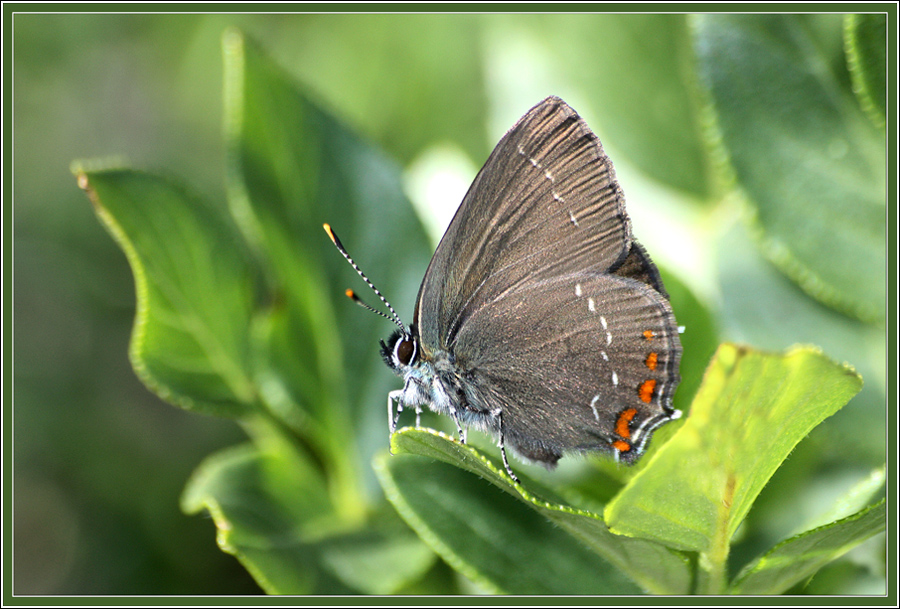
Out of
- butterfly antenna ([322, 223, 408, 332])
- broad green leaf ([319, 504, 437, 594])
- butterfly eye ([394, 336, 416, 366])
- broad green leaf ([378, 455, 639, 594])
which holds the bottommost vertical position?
broad green leaf ([319, 504, 437, 594])

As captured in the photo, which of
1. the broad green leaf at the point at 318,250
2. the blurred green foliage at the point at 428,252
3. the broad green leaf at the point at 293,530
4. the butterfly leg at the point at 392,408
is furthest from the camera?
the butterfly leg at the point at 392,408

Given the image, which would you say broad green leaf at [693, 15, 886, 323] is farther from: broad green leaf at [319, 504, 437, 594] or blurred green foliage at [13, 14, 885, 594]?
broad green leaf at [319, 504, 437, 594]

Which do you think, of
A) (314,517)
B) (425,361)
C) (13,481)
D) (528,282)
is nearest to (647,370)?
(528,282)

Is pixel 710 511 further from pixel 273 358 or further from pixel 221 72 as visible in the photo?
pixel 221 72

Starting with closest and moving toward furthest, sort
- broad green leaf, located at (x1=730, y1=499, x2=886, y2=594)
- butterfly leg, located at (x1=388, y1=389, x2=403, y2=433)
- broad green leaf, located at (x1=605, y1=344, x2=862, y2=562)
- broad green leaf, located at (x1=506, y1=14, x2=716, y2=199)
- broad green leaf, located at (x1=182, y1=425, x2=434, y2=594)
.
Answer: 1. broad green leaf, located at (x1=605, y1=344, x2=862, y2=562)
2. broad green leaf, located at (x1=730, y1=499, x2=886, y2=594)
3. broad green leaf, located at (x1=182, y1=425, x2=434, y2=594)
4. butterfly leg, located at (x1=388, y1=389, x2=403, y2=433)
5. broad green leaf, located at (x1=506, y1=14, x2=716, y2=199)

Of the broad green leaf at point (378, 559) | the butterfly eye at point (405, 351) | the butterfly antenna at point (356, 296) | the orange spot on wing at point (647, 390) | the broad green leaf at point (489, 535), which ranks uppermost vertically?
the butterfly antenna at point (356, 296)

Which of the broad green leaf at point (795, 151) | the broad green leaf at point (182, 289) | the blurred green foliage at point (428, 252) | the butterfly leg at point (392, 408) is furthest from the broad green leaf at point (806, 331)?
the broad green leaf at point (182, 289)

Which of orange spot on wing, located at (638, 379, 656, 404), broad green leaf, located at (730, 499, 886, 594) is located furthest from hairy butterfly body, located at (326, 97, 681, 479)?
broad green leaf, located at (730, 499, 886, 594)

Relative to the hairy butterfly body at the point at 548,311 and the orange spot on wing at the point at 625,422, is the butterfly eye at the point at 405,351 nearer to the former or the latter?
the hairy butterfly body at the point at 548,311
